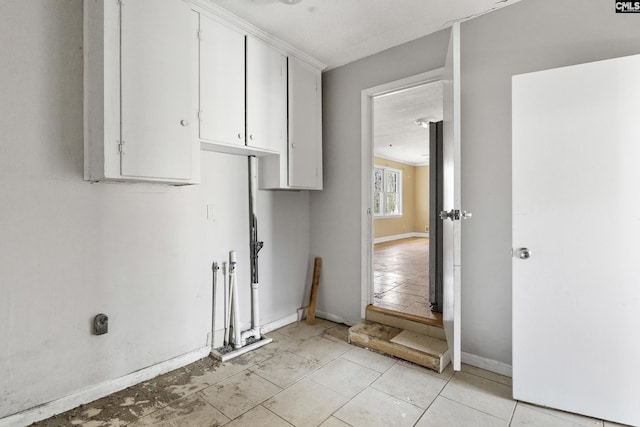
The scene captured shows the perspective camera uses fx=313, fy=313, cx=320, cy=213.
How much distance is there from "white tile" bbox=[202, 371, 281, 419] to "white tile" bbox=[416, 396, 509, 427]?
0.92 m

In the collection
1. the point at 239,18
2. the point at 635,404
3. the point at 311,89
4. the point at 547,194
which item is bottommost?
the point at 635,404

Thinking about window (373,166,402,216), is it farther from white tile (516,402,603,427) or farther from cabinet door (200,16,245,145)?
white tile (516,402,603,427)

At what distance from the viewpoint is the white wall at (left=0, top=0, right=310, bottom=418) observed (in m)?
1.64

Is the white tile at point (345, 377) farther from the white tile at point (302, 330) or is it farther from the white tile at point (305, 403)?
the white tile at point (302, 330)

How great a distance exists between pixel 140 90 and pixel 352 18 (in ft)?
5.16

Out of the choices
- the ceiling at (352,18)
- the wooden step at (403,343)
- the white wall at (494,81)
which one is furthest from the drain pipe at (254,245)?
the white wall at (494,81)

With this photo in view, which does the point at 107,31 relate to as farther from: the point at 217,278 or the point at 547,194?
the point at 547,194

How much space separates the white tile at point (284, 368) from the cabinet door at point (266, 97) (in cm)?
167

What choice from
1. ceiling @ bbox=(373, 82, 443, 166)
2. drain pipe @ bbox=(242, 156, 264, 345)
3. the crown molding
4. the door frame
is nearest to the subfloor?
drain pipe @ bbox=(242, 156, 264, 345)

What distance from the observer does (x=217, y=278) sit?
2.56m

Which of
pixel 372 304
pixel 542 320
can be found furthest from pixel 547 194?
pixel 372 304

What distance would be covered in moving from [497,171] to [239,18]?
85.4 inches

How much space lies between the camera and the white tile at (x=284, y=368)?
2135 millimetres

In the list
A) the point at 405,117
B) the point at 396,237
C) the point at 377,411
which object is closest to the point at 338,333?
the point at 377,411
